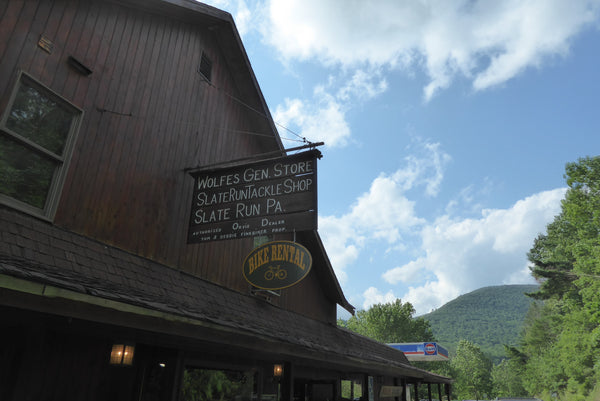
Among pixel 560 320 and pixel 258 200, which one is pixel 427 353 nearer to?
pixel 560 320

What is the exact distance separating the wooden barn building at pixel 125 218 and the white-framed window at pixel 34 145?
0.05 ft

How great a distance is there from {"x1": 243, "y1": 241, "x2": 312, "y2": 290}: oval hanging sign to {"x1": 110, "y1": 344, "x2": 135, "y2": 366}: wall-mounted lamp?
Answer: 2349mm

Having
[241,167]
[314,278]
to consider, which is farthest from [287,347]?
[314,278]

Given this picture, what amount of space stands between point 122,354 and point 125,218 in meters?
2.17

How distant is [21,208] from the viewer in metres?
5.00

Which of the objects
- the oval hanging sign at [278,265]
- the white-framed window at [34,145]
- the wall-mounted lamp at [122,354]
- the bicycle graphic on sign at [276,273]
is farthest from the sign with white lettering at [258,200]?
the white-framed window at [34,145]

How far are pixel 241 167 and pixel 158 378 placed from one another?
378 centimetres

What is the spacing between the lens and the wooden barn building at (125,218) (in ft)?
15.4

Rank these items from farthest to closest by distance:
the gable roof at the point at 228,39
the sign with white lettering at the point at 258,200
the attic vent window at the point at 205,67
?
the attic vent window at the point at 205,67 < the gable roof at the point at 228,39 < the sign with white lettering at the point at 258,200

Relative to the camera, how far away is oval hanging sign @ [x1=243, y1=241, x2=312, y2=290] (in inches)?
274

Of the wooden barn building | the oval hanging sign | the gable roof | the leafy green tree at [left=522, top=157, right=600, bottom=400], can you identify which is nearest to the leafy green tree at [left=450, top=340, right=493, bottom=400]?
the leafy green tree at [left=522, top=157, right=600, bottom=400]

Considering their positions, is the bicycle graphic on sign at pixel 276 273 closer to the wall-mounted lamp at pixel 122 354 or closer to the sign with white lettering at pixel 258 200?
the sign with white lettering at pixel 258 200

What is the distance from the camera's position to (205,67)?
9.80 m

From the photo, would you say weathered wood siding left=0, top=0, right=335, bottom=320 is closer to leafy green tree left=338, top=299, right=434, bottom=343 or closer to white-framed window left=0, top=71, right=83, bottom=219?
white-framed window left=0, top=71, right=83, bottom=219
